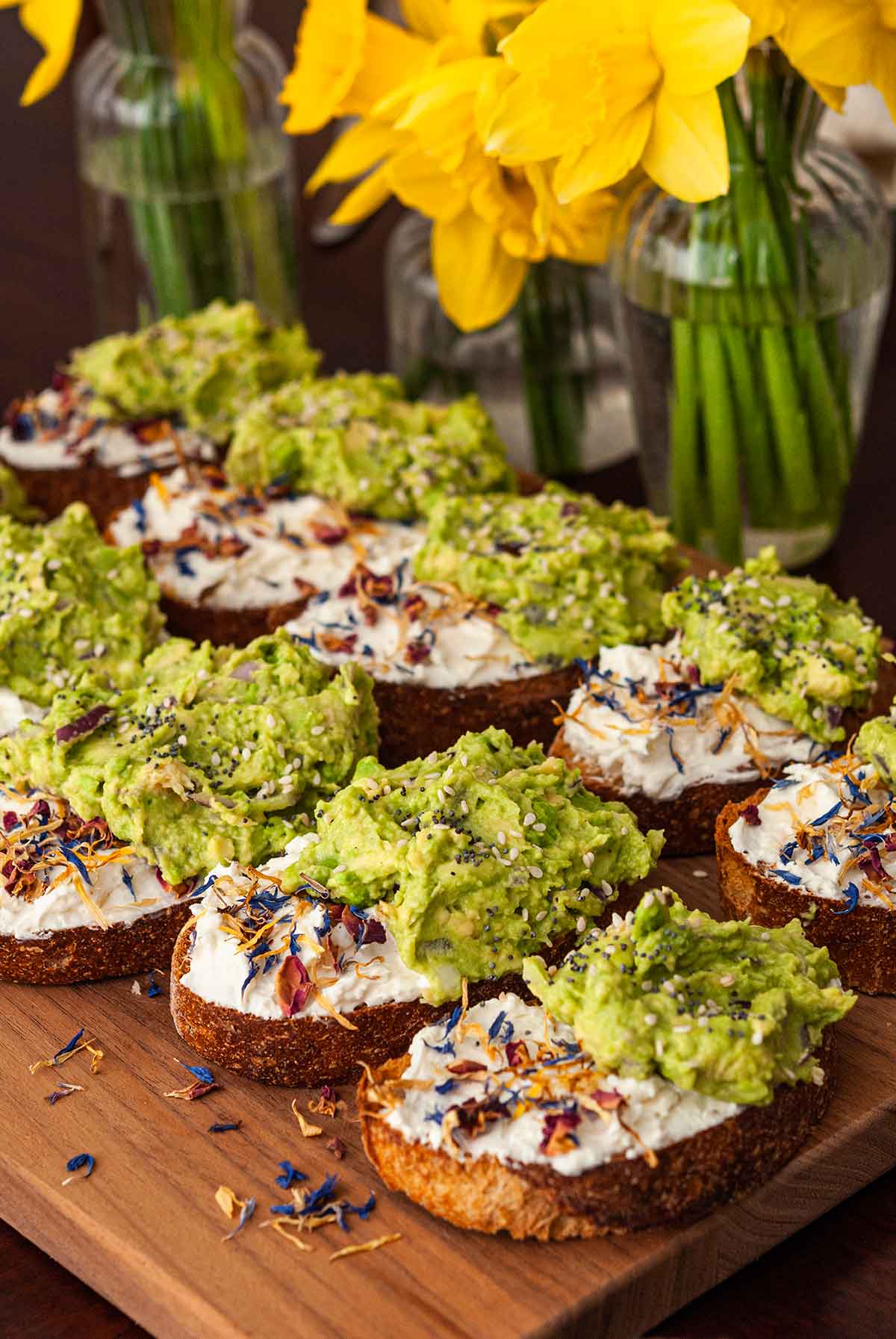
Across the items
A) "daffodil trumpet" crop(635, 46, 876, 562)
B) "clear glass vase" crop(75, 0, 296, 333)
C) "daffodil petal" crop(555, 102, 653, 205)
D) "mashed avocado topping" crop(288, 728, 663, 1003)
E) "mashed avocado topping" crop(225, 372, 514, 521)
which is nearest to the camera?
"mashed avocado topping" crop(288, 728, 663, 1003)

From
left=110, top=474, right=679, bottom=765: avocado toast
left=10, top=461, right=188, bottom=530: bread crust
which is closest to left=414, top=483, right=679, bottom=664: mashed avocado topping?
left=110, top=474, right=679, bottom=765: avocado toast

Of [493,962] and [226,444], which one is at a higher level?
[226,444]

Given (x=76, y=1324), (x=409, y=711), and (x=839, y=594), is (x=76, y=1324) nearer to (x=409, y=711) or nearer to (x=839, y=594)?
(x=409, y=711)

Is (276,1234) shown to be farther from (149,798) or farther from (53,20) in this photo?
(53,20)

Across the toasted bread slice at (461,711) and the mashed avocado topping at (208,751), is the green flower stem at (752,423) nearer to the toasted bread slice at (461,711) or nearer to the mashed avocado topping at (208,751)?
the toasted bread slice at (461,711)

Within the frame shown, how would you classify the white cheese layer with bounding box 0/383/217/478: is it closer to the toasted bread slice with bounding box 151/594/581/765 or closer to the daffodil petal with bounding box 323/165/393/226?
the daffodil petal with bounding box 323/165/393/226

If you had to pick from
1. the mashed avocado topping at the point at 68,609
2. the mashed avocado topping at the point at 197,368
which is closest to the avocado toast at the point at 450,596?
the mashed avocado topping at the point at 68,609

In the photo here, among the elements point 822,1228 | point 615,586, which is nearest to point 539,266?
point 615,586
